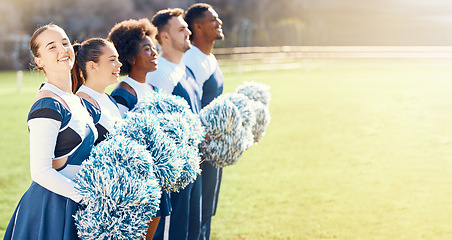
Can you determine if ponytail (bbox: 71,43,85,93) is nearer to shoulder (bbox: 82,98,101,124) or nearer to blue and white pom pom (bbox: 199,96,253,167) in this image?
shoulder (bbox: 82,98,101,124)

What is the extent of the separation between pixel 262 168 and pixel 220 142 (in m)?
4.60

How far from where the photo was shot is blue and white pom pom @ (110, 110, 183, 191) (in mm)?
2686

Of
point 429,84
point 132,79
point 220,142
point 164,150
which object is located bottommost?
point 429,84

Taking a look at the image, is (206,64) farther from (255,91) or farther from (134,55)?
(134,55)

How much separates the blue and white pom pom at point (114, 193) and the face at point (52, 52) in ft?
1.52

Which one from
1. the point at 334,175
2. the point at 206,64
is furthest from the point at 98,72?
the point at 334,175

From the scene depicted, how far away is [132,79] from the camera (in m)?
3.57

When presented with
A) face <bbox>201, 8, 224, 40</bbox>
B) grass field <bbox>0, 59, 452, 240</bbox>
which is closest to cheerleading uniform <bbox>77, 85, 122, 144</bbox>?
grass field <bbox>0, 59, 452, 240</bbox>

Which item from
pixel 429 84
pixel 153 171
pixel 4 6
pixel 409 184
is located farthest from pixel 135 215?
pixel 4 6

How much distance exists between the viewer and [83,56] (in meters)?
2.96

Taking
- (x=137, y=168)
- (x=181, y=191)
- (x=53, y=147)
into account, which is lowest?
(x=181, y=191)

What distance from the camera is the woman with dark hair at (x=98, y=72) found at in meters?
2.93

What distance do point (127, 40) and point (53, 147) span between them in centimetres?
130

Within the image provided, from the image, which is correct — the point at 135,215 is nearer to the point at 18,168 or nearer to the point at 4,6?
the point at 18,168
